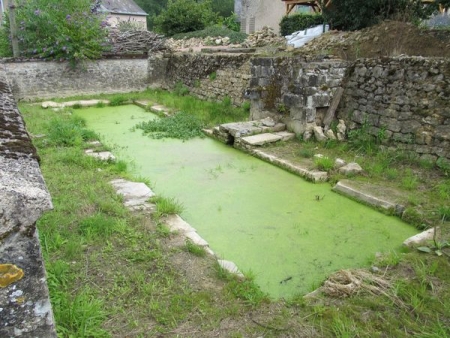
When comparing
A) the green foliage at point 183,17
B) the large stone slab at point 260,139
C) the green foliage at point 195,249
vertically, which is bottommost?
the green foliage at point 195,249

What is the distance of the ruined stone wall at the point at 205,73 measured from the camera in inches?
376

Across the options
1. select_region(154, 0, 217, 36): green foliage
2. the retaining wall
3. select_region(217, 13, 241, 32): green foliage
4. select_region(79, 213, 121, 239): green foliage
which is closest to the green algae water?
select_region(79, 213, 121, 239): green foliage

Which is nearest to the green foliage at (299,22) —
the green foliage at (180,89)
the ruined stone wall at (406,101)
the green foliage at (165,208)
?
the green foliage at (180,89)

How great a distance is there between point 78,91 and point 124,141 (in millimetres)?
5868

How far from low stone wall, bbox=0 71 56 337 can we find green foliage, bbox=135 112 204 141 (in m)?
6.29

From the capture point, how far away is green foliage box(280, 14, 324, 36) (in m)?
14.0

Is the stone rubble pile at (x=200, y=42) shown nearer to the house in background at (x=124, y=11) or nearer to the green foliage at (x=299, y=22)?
the green foliage at (x=299, y=22)

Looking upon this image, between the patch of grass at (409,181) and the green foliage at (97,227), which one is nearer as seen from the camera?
the green foliage at (97,227)

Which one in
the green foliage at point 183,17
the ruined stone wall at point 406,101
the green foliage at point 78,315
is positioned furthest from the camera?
the green foliage at point 183,17

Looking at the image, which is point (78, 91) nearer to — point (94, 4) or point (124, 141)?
point (94, 4)

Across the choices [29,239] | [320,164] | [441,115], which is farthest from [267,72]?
[29,239]

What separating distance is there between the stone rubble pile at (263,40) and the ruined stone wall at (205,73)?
2.79m

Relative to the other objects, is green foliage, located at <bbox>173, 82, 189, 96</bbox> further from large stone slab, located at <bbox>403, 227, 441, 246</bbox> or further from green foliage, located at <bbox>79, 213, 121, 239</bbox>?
large stone slab, located at <bbox>403, 227, 441, 246</bbox>

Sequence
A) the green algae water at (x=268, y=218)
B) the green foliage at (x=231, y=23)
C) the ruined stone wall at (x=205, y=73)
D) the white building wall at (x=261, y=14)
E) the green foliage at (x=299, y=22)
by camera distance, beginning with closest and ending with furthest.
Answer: the green algae water at (x=268, y=218)
the ruined stone wall at (x=205, y=73)
the green foliage at (x=299, y=22)
the white building wall at (x=261, y=14)
the green foliage at (x=231, y=23)
